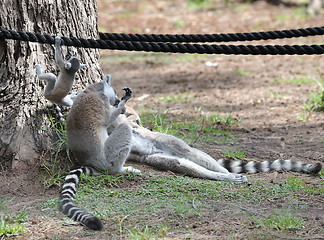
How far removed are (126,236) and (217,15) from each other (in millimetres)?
11858

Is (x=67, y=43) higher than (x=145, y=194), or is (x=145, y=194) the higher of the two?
(x=67, y=43)

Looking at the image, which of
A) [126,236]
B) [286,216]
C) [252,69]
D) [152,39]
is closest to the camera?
[126,236]

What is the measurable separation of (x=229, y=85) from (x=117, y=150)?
4.79 m

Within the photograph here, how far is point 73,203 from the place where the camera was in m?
3.57

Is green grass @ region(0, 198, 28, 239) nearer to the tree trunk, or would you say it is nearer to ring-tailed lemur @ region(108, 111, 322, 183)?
the tree trunk

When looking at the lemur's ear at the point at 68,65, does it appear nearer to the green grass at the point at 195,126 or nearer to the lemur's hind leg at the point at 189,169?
the lemur's hind leg at the point at 189,169

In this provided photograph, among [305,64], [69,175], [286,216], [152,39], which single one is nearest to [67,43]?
[152,39]

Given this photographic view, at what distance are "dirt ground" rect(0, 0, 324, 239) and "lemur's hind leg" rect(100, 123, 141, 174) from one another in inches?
15.6

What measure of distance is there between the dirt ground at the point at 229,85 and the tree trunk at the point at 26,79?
0.80 ft

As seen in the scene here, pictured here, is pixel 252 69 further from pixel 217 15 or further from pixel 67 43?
pixel 67 43

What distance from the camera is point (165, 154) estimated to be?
4.79 m

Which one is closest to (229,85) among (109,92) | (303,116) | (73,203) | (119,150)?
(303,116)

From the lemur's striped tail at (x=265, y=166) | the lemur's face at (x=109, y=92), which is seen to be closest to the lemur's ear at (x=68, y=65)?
the lemur's face at (x=109, y=92)

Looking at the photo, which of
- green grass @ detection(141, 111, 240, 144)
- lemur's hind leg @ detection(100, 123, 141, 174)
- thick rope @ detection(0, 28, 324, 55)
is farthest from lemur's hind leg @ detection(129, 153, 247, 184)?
thick rope @ detection(0, 28, 324, 55)
